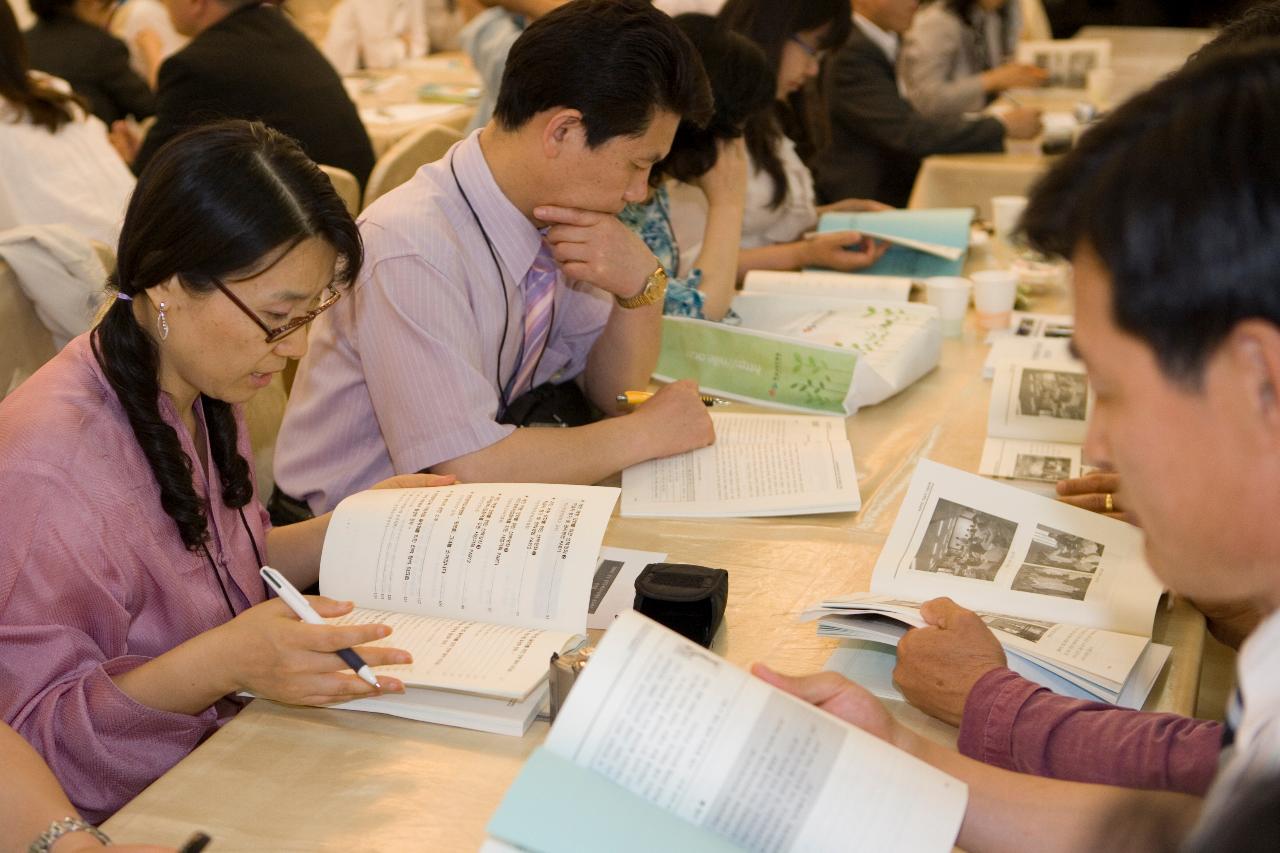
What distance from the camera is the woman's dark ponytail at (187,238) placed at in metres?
1.27

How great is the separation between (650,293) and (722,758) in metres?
1.20

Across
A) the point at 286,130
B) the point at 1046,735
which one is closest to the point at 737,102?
the point at 286,130

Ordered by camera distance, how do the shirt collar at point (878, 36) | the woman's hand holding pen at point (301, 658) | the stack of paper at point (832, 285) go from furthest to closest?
the shirt collar at point (878, 36), the stack of paper at point (832, 285), the woman's hand holding pen at point (301, 658)

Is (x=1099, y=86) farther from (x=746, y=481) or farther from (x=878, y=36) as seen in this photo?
(x=746, y=481)

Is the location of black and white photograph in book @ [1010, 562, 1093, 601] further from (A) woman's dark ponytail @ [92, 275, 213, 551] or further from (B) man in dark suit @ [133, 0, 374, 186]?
(B) man in dark suit @ [133, 0, 374, 186]

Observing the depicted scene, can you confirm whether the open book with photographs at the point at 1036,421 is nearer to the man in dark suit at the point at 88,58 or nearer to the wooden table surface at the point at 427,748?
the wooden table surface at the point at 427,748

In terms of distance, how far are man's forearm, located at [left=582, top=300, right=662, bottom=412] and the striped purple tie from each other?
11 cm

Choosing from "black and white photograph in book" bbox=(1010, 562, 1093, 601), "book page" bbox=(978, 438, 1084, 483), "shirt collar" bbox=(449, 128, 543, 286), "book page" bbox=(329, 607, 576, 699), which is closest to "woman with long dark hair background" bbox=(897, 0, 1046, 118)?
"book page" bbox=(978, 438, 1084, 483)

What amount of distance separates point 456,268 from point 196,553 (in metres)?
0.54

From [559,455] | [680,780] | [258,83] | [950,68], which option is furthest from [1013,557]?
[950,68]

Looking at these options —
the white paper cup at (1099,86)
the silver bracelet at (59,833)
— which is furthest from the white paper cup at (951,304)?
the white paper cup at (1099,86)

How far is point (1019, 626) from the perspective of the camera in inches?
51.3

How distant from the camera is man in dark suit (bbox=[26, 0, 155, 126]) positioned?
13.0ft

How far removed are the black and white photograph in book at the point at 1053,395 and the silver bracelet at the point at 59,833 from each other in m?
1.36
